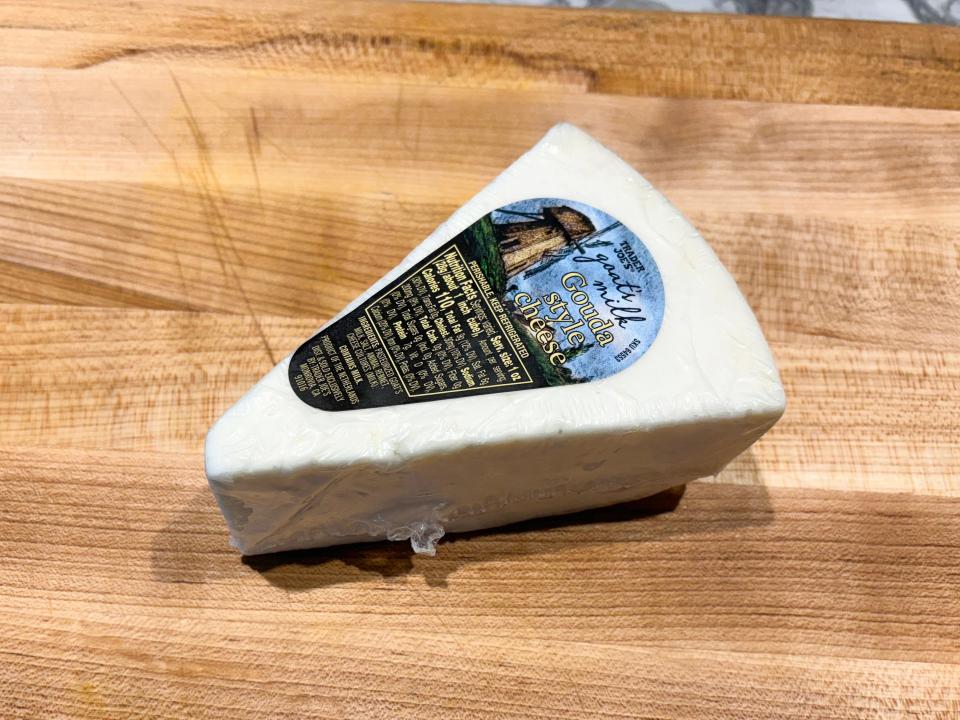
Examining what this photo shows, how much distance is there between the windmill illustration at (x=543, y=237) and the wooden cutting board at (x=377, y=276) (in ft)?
0.66

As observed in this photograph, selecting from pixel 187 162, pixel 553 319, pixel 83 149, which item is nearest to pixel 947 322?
pixel 553 319

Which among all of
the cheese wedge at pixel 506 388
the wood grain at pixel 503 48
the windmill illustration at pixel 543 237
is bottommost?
the cheese wedge at pixel 506 388

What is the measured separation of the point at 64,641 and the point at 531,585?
0.46m

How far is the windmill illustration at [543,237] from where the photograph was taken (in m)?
0.91

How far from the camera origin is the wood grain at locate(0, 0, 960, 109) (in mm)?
1169

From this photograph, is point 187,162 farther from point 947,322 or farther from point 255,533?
point 947,322

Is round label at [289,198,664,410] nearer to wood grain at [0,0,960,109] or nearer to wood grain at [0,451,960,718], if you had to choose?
wood grain at [0,451,960,718]

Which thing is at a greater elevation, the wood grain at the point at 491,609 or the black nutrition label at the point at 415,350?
the black nutrition label at the point at 415,350

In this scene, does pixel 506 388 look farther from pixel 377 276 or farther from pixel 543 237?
pixel 377 276

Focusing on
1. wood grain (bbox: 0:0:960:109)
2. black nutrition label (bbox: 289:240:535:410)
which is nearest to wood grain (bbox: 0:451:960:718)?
black nutrition label (bbox: 289:240:535:410)

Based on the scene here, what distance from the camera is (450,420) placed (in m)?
0.83

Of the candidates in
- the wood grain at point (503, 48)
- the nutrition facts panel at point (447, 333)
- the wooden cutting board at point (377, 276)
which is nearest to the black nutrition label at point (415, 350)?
the nutrition facts panel at point (447, 333)

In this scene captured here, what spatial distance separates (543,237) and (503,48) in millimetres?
392

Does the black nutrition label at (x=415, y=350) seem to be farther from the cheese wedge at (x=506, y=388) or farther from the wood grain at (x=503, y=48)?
the wood grain at (x=503, y=48)
